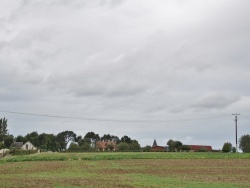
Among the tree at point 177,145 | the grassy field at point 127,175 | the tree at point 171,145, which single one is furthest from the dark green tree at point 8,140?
the grassy field at point 127,175

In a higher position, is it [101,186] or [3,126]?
[3,126]

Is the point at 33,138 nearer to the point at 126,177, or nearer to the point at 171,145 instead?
the point at 171,145

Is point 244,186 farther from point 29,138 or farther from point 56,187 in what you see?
point 29,138

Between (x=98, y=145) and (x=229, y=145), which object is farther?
(x=98, y=145)

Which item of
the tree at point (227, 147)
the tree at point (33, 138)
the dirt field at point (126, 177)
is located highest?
the tree at point (33, 138)

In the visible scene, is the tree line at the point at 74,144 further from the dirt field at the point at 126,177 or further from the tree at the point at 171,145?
the dirt field at the point at 126,177

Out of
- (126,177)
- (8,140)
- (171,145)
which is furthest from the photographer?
(8,140)

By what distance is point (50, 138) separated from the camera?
190375 millimetres

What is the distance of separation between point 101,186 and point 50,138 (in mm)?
168326

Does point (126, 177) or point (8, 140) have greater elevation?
point (8, 140)

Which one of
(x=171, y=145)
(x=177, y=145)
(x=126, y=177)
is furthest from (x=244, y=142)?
(x=126, y=177)

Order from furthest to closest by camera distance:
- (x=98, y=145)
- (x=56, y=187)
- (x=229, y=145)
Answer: (x=98, y=145) → (x=229, y=145) → (x=56, y=187)

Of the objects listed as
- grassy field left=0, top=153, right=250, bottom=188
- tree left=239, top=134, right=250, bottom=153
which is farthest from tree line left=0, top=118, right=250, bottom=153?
grassy field left=0, top=153, right=250, bottom=188

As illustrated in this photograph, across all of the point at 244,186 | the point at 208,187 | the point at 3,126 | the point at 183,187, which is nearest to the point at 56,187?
the point at 183,187
